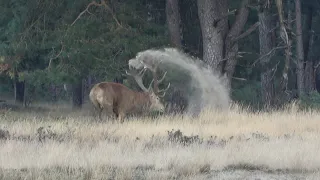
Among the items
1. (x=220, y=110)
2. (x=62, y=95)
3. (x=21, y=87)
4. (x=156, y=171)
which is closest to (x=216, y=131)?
(x=220, y=110)

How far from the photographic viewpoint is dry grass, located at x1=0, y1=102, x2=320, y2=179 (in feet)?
37.2

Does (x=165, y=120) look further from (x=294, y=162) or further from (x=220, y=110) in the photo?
(x=294, y=162)

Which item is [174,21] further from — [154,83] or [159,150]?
[159,150]

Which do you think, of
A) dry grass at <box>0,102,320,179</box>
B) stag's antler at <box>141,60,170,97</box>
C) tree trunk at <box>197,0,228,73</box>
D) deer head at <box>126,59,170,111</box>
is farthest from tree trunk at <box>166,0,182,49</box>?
dry grass at <box>0,102,320,179</box>

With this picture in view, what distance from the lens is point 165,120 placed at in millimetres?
19500

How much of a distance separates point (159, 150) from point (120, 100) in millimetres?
7676

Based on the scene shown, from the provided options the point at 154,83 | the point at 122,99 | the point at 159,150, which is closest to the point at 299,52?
the point at 154,83

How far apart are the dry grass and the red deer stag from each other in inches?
64.4

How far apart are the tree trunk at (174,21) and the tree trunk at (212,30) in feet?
3.92

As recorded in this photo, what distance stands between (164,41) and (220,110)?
13.2 feet

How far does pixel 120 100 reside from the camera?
20.9 meters

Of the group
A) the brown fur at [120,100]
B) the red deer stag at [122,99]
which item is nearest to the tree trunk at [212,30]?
the red deer stag at [122,99]

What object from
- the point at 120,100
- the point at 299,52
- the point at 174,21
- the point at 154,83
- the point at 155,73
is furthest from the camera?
the point at 299,52

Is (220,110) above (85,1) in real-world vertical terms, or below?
below
